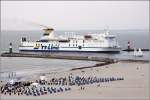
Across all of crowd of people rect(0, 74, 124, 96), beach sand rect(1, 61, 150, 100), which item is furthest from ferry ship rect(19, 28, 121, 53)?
crowd of people rect(0, 74, 124, 96)

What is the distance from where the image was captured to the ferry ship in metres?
78.3

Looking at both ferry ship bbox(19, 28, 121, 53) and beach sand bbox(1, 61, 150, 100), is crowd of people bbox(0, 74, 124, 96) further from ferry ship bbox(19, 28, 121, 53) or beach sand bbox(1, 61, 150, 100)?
ferry ship bbox(19, 28, 121, 53)

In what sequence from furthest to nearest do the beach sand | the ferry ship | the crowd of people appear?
the ferry ship → the crowd of people → the beach sand

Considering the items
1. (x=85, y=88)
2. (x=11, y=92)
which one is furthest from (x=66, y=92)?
(x=11, y=92)

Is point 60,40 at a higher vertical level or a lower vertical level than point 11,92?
higher

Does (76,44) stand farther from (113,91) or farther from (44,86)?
(113,91)

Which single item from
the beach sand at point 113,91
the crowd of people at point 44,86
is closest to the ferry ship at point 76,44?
the beach sand at point 113,91

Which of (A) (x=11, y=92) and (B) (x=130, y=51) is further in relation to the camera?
(B) (x=130, y=51)

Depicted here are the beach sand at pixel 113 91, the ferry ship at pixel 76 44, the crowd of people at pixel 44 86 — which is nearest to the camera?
the beach sand at pixel 113 91

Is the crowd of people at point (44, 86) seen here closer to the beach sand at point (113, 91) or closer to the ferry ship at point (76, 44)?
the beach sand at point (113, 91)

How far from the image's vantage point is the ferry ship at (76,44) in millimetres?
78312

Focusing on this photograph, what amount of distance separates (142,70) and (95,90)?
44.2 feet

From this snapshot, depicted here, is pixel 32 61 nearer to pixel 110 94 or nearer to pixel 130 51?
pixel 130 51

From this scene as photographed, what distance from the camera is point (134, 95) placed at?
28266mm
